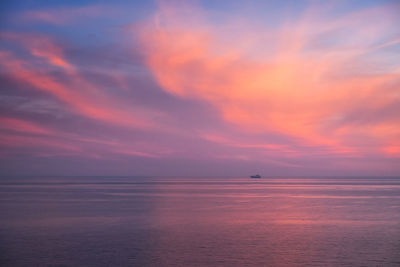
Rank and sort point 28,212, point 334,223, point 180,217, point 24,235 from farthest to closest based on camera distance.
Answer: point 28,212, point 180,217, point 334,223, point 24,235

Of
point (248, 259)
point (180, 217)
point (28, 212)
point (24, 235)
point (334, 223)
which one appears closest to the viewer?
point (248, 259)

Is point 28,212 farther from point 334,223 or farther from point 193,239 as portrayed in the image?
point 334,223

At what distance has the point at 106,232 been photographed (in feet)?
106

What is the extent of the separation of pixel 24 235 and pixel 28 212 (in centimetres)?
1605

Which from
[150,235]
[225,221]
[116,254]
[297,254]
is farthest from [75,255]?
[225,221]

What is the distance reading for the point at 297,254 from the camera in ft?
82.1

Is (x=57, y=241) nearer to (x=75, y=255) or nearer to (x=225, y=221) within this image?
(x=75, y=255)

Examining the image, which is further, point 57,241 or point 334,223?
point 334,223

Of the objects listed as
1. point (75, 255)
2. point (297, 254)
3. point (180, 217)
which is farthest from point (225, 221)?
point (75, 255)

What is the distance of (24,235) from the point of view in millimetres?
30703

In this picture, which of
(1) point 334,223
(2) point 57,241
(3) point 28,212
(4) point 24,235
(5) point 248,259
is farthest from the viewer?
(3) point 28,212

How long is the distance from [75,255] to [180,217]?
18538mm

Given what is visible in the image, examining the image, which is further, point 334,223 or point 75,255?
point 334,223

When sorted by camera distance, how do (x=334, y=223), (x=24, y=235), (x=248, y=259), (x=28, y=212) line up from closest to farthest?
(x=248, y=259) → (x=24, y=235) → (x=334, y=223) → (x=28, y=212)
